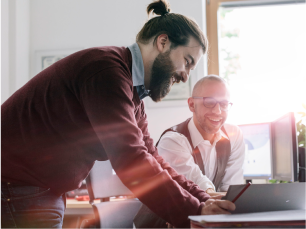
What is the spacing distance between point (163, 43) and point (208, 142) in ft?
2.78

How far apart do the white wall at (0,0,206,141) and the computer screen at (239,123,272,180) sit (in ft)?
2.52

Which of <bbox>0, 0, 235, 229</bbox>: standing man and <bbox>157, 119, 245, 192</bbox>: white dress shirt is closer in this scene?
<bbox>0, 0, 235, 229</bbox>: standing man

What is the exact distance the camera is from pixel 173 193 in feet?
2.01

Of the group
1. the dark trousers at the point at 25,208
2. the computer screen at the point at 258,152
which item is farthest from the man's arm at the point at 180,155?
the computer screen at the point at 258,152

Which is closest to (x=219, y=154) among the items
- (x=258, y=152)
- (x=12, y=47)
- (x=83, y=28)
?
(x=258, y=152)

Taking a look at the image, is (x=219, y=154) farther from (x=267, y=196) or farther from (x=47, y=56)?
(x=47, y=56)

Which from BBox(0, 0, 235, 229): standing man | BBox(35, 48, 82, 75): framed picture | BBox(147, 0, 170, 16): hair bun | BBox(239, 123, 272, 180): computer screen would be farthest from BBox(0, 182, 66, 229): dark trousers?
BBox(35, 48, 82, 75): framed picture

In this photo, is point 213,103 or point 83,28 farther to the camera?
point 83,28

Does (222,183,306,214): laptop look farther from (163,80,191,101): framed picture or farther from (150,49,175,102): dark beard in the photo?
(163,80,191,101): framed picture

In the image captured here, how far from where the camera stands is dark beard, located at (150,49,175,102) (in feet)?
2.99

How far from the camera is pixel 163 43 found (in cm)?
91

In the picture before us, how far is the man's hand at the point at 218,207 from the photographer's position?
55 centimetres

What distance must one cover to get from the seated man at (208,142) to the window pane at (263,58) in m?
1.19

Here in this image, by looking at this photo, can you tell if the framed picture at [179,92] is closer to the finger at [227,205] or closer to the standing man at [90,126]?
the standing man at [90,126]
